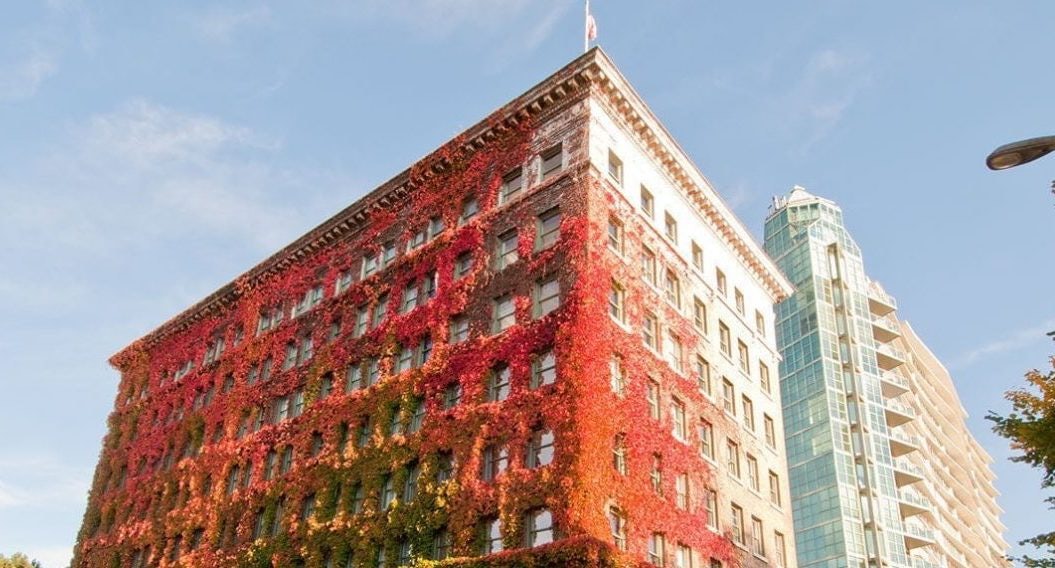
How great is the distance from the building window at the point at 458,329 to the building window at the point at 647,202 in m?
11.5

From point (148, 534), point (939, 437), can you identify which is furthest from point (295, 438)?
point (939, 437)

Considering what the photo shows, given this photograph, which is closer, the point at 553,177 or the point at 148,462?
the point at 553,177

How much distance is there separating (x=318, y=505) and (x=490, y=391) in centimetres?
1180

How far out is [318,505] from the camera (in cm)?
4612

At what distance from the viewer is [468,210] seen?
49594 mm

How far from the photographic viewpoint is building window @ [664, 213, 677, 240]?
1994 inches

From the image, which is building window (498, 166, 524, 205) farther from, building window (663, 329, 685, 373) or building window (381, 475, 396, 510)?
building window (381, 475, 396, 510)

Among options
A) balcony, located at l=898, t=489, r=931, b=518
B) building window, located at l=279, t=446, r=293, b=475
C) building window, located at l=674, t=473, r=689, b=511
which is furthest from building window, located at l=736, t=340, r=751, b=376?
balcony, located at l=898, t=489, r=931, b=518

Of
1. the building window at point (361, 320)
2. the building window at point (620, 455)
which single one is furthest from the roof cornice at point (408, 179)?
the building window at point (620, 455)

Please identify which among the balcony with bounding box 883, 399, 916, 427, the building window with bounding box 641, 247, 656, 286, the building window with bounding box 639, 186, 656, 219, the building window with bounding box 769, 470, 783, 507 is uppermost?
the balcony with bounding box 883, 399, 916, 427

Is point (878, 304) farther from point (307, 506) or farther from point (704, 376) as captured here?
point (307, 506)

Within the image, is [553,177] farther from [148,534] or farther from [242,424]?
[148,534]

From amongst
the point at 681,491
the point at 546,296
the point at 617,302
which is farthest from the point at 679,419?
the point at 546,296

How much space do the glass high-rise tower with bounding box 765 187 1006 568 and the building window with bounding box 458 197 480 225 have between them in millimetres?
58480
